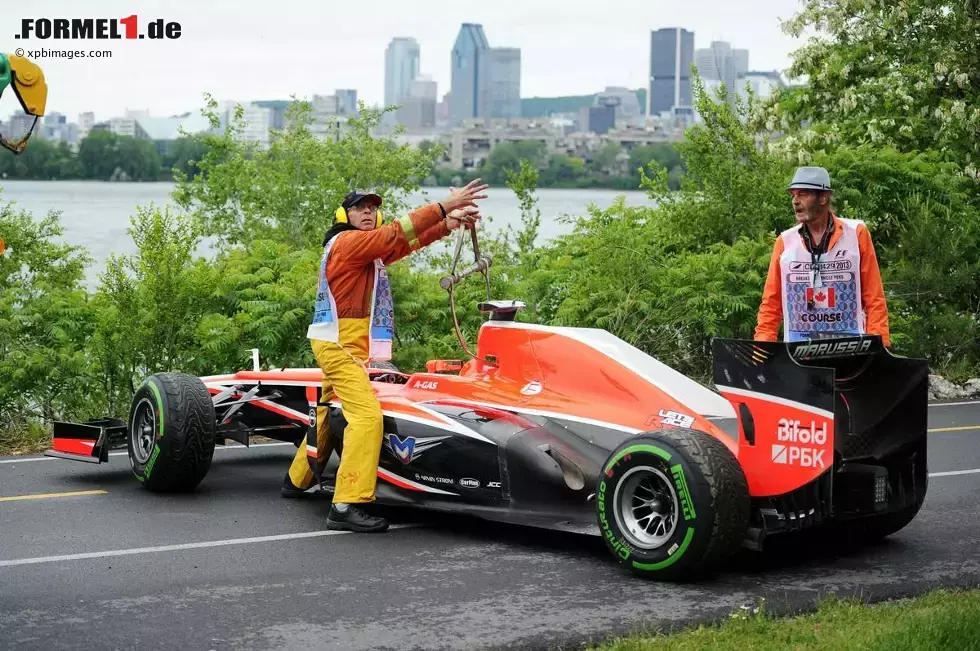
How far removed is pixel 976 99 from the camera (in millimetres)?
23266

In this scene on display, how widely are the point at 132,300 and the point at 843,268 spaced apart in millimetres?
7901

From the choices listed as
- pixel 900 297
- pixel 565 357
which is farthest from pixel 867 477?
pixel 900 297

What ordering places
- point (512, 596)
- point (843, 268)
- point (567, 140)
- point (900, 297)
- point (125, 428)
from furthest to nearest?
1. point (567, 140)
2. point (900, 297)
3. point (125, 428)
4. point (843, 268)
5. point (512, 596)

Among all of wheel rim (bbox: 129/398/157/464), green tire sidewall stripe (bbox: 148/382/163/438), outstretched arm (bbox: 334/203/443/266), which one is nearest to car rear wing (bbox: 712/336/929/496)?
outstretched arm (bbox: 334/203/443/266)

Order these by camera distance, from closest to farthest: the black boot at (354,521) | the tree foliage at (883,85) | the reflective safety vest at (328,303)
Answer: the black boot at (354,521)
the reflective safety vest at (328,303)
the tree foliage at (883,85)

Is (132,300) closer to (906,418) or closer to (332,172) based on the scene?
(906,418)

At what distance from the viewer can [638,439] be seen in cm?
732

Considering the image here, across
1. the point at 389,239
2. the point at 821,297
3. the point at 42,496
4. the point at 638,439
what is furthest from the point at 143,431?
the point at 821,297

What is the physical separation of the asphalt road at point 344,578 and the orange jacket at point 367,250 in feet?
4.82

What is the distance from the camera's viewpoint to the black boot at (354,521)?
845 centimetres

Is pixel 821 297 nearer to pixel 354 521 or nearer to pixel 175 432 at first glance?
pixel 354 521

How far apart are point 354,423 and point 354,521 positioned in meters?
0.62

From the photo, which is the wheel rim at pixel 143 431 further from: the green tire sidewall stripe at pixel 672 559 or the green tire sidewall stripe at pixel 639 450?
the green tire sidewall stripe at pixel 672 559

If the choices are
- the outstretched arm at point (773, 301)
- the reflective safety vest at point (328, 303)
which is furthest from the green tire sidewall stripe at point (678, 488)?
the reflective safety vest at point (328, 303)
